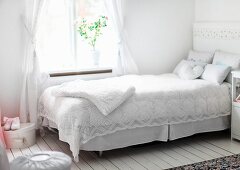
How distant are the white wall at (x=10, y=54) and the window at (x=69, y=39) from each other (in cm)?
30

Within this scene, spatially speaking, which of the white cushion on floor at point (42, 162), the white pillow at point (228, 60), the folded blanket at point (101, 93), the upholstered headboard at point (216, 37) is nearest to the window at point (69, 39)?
the folded blanket at point (101, 93)

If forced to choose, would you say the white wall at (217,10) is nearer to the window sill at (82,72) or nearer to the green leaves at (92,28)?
the green leaves at (92,28)

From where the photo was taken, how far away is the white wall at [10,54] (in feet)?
15.2

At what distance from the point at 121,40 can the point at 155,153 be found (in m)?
1.76

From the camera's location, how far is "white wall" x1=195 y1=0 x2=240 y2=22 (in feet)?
16.3

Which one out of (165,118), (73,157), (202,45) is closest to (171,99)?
(165,118)

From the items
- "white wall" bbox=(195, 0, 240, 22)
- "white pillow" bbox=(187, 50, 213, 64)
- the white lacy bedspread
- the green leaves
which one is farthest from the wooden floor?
"white wall" bbox=(195, 0, 240, 22)

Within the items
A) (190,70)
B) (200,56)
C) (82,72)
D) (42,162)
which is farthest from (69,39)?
(42,162)

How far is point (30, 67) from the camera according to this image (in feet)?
15.6

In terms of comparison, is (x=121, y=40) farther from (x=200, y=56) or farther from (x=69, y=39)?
(x=200, y=56)

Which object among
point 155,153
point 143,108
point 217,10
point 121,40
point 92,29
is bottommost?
point 155,153

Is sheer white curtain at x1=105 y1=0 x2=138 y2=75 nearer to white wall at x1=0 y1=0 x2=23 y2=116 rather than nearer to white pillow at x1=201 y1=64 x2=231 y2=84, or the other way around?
white pillow at x1=201 y1=64 x2=231 y2=84

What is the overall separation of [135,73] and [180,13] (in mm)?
1142

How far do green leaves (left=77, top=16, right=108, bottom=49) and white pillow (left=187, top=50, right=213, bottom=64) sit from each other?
1267 millimetres
